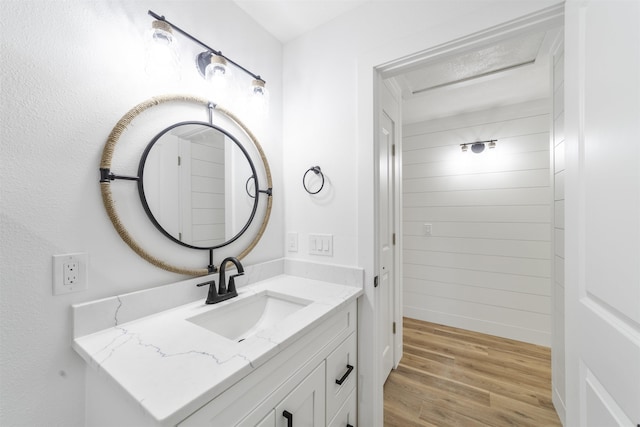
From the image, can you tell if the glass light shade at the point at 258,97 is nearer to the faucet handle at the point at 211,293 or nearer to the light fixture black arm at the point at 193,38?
the light fixture black arm at the point at 193,38

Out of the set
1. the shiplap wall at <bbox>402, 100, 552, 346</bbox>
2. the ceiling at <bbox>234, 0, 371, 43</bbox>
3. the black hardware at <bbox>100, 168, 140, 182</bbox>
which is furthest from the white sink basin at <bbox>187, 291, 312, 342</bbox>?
the shiplap wall at <bbox>402, 100, 552, 346</bbox>

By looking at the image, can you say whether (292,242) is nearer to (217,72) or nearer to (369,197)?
(369,197)

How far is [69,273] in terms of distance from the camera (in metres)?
0.80

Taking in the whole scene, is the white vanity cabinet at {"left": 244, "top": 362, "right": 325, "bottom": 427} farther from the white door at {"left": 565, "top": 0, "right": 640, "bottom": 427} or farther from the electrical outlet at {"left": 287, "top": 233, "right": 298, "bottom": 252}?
the white door at {"left": 565, "top": 0, "right": 640, "bottom": 427}

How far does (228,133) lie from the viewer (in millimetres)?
1274

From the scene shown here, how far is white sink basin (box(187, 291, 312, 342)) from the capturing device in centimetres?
107

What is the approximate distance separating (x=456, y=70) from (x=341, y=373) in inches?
86.0

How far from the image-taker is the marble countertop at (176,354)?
556mm

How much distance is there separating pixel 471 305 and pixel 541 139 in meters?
1.77

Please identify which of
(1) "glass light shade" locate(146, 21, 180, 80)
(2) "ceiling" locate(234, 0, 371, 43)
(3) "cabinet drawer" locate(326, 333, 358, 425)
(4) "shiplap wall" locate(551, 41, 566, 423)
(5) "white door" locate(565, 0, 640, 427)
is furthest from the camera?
(4) "shiplap wall" locate(551, 41, 566, 423)

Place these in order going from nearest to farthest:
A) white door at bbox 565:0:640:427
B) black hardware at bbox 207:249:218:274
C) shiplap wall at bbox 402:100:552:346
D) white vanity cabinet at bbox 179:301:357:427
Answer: white door at bbox 565:0:640:427 < white vanity cabinet at bbox 179:301:357:427 < black hardware at bbox 207:249:218:274 < shiplap wall at bbox 402:100:552:346

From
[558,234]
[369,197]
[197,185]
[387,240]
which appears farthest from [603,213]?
[197,185]

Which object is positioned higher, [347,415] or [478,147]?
[478,147]

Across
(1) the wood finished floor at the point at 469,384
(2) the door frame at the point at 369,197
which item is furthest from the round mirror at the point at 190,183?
(1) the wood finished floor at the point at 469,384
